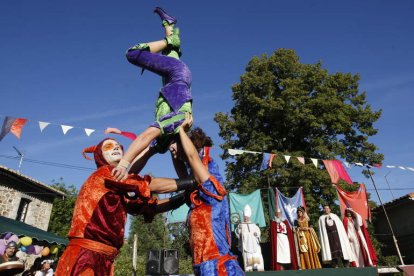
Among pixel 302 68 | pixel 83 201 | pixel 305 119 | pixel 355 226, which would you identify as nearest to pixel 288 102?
pixel 305 119

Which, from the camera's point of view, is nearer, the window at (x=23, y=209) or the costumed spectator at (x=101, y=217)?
the costumed spectator at (x=101, y=217)

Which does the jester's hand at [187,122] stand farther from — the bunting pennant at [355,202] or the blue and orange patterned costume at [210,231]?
the bunting pennant at [355,202]

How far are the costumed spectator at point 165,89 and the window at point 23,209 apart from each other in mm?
15385

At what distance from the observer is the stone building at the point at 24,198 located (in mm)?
14406

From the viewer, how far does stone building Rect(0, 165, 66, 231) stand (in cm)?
1441

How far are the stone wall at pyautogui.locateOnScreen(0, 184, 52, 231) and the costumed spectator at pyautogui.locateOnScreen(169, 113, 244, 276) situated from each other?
1489 cm

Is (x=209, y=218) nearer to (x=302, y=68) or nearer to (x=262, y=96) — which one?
(x=262, y=96)

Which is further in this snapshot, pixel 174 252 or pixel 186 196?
pixel 174 252

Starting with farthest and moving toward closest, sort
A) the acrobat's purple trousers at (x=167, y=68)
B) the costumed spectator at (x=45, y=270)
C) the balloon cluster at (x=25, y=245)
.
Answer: the costumed spectator at (x=45, y=270) < the balloon cluster at (x=25, y=245) < the acrobat's purple trousers at (x=167, y=68)

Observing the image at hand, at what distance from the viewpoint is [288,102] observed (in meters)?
17.2

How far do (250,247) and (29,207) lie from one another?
1257 centimetres

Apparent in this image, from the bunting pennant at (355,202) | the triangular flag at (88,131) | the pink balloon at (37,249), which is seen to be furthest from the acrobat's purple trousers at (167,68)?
the bunting pennant at (355,202)

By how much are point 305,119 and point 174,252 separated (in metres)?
10.7

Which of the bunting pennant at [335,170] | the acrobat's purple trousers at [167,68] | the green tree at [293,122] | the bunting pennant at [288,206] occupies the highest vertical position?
the green tree at [293,122]
